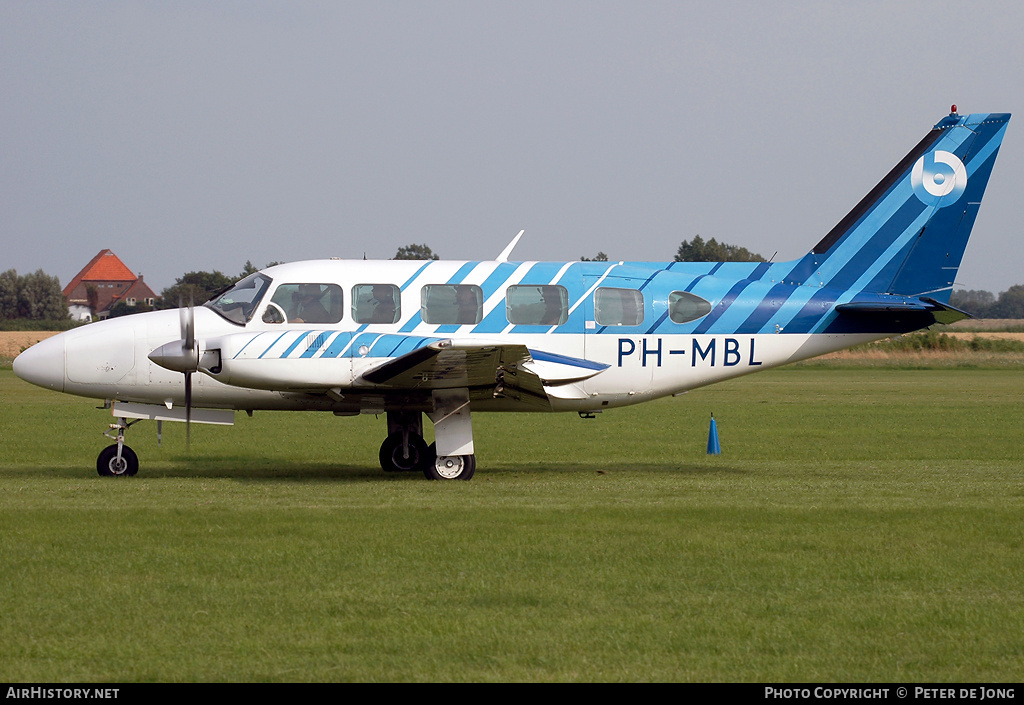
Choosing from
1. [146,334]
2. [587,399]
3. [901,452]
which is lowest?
[901,452]

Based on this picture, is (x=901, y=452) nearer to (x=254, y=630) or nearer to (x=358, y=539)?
(x=358, y=539)

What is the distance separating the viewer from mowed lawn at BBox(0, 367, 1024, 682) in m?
6.65

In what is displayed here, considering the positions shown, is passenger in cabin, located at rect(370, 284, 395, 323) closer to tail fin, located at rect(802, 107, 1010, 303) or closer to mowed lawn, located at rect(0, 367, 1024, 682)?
mowed lawn, located at rect(0, 367, 1024, 682)

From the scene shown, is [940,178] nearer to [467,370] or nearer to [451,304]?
[451,304]

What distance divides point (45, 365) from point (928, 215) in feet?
42.9

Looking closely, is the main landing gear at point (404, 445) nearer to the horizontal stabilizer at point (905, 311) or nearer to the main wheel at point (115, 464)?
the main wheel at point (115, 464)

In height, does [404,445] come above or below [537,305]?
below

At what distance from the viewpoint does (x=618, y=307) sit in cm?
1597

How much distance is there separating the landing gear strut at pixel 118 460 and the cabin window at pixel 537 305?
5.67m

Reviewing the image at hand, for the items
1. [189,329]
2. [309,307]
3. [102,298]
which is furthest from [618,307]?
[102,298]

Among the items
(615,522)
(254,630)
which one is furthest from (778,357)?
(254,630)

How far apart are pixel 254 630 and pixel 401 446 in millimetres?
9956

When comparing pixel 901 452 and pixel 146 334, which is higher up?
pixel 146 334
